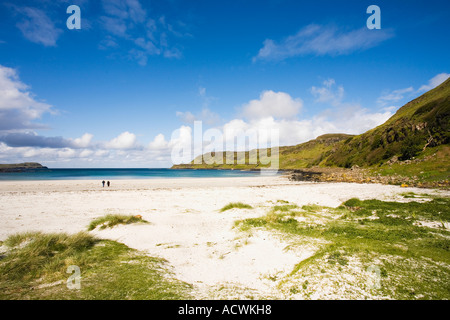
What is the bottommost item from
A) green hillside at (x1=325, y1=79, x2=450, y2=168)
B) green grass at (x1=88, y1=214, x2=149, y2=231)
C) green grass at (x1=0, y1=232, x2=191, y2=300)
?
green grass at (x1=88, y1=214, x2=149, y2=231)

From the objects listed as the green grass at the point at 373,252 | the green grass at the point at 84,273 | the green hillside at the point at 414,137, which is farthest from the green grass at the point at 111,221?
the green hillside at the point at 414,137

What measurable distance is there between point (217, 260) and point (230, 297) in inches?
115

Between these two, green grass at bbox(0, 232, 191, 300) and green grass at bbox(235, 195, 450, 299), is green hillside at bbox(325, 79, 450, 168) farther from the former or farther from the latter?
green grass at bbox(0, 232, 191, 300)

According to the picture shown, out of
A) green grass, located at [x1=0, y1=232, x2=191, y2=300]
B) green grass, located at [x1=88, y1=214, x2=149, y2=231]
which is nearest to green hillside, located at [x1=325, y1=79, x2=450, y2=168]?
green grass, located at [x1=88, y1=214, x2=149, y2=231]

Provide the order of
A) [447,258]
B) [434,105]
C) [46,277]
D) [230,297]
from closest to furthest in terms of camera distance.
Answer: [230,297]
[46,277]
[447,258]
[434,105]

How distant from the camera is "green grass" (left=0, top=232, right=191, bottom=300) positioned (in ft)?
17.6

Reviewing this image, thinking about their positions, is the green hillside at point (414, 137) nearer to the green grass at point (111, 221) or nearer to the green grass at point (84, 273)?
the green grass at point (111, 221)

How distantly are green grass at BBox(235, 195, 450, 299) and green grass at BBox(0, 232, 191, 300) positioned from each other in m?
3.79

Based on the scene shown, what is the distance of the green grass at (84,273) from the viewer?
17.6ft

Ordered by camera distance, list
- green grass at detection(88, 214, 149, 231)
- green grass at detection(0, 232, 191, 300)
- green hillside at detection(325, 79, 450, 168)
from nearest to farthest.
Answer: green grass at detection(0, 232, 191, 300), green grass at detection(88, 214, 149, 231), green hillside at detection(325, 79, 450, 168)
